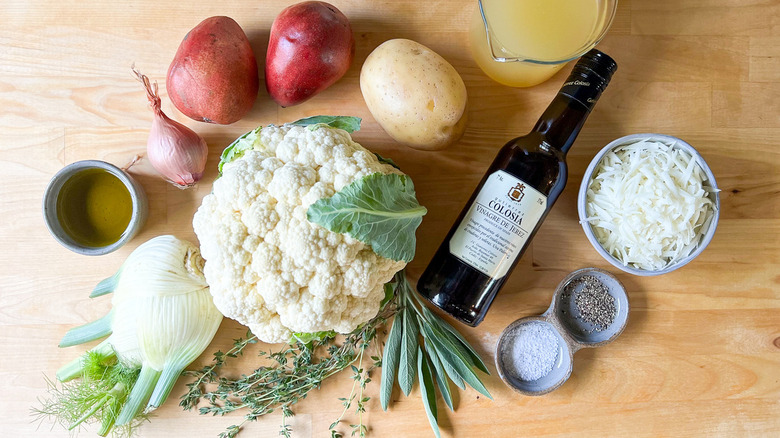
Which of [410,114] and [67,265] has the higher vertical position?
[410,114]

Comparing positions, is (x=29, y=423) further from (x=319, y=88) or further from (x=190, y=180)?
(x=319, y=88)

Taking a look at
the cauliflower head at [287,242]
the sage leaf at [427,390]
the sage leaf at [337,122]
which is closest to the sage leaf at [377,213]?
the cauliflower head at [287,242]

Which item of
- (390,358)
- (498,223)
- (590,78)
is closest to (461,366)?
(390,358)

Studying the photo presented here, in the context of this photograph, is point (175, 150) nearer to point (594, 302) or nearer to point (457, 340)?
point (457, 340)

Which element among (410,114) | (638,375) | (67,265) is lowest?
(638,375)

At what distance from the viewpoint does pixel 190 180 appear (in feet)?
3.24

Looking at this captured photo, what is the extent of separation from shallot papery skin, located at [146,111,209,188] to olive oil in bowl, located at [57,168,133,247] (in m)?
0.09

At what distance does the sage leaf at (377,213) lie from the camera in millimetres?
762

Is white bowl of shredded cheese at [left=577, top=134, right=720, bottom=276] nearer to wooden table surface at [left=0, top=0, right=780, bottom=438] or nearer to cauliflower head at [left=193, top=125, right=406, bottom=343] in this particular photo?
wooden table surface at [left=0, top=0, right=780, bottom=438]

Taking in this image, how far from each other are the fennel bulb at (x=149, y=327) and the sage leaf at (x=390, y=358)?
1.07 ft

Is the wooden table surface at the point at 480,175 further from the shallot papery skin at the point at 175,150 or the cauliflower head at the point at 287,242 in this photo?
the cauliflower head at the point at 287,242

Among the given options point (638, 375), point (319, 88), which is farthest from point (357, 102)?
point (638, 375)

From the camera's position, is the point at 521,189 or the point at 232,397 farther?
the point at 232,397

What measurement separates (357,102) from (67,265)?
66 cm
